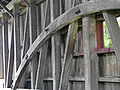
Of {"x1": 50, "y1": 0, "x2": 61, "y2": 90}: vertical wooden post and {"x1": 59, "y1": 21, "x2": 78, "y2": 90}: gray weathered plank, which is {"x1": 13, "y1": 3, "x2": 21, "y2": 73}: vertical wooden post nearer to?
{"x1": 50, "y1": 0, "x2": 61, "y2": 90}: vertical wooden post

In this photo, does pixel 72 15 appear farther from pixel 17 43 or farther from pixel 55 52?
pixel 17 43

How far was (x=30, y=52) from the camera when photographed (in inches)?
213

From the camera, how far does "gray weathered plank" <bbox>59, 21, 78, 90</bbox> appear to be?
422cm

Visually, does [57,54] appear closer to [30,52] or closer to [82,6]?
[30,52]

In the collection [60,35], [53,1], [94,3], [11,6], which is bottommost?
[60,35]

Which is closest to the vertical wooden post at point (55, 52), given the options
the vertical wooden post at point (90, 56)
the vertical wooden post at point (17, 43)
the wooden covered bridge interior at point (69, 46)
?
the wooden covered bridge interior at point (69, 46)

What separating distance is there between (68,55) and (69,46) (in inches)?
7.0

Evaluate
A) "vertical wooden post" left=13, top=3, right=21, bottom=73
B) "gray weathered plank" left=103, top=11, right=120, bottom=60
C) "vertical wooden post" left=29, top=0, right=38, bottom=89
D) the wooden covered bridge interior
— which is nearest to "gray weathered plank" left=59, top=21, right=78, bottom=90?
the wooden covered bridge interior

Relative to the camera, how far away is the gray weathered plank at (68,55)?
4.22 m

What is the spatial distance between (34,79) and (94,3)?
9.06 ft

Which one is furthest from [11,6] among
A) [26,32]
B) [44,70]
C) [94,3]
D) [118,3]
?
[118,3]

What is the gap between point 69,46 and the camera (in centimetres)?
427

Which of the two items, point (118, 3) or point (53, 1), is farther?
point (53, 1)

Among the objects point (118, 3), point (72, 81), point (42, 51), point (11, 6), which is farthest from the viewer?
point (11, 6)
